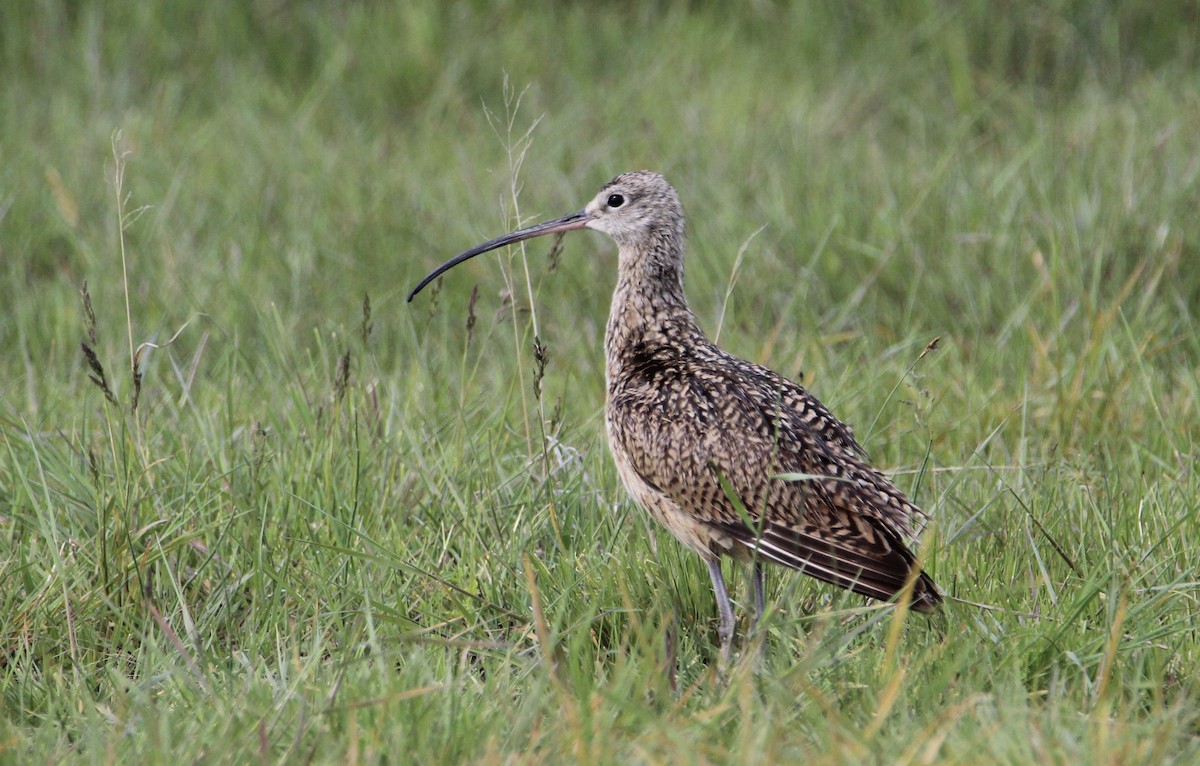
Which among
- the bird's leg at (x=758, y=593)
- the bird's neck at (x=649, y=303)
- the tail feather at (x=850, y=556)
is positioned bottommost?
the bird's leg at (x=758, y=593)

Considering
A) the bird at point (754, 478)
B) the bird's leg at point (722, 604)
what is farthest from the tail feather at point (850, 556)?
the bird's leg at point (722, 604)

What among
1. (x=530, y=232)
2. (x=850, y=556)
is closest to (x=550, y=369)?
(x=530, y=232)

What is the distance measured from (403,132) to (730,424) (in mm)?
5163

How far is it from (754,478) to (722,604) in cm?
36

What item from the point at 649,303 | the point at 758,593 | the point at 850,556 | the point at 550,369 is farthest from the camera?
the point at 550,369

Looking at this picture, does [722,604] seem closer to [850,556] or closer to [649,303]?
[850,556]

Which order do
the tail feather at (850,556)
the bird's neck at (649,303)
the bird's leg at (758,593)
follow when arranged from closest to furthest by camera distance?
1. the tail feather at (850,556)
2. the bird's leg at (758,593)
3. the bird's neck at (649,303)

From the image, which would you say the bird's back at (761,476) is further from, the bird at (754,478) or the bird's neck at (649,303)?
the bird's neck at (649,303)

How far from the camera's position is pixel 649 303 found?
5.17 m

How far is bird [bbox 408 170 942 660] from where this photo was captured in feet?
13.4

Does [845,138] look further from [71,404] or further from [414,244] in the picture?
[71,404]

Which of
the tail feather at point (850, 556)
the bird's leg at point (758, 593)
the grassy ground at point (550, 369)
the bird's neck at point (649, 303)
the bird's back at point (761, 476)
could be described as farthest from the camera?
the bird's neck at point (649, 303)

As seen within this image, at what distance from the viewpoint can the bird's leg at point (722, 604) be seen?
411 cm

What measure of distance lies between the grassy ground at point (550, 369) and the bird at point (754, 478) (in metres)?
0.14
